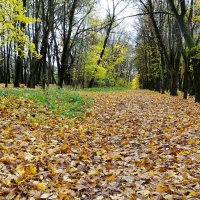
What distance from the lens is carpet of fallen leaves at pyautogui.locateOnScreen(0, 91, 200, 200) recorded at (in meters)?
4.69

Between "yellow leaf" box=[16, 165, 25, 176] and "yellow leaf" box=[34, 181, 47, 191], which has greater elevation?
"yellow leaf" box=[16, 165, 25, 176]

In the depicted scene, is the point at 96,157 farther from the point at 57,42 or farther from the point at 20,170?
the point at 57,42

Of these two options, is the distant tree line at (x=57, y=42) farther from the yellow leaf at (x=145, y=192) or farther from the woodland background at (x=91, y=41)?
the yellow leaf at (x=145, y=192)

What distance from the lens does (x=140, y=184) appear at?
16.6ft

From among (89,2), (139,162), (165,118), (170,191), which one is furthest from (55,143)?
(89,2)

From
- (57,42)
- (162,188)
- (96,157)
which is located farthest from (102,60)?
(162,188)

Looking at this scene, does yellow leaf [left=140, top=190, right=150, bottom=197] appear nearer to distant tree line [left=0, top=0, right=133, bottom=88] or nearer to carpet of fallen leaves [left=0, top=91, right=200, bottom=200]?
carpet of fallen leaves [left=0, top=91, right=200, bottom=200]

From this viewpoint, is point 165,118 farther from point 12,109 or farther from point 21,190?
point 21,190

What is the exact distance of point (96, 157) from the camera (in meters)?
6.73

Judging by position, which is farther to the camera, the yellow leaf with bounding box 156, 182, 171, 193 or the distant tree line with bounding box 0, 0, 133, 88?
the distant tree line with bounding box 0, 0, 133, 88

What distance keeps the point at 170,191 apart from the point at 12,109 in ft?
23.1

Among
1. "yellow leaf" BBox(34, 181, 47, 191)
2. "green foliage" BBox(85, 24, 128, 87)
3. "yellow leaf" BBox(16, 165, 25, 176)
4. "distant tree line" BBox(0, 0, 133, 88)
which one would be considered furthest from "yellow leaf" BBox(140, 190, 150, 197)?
"green foliage" BBox(85, 24, 128, 87)

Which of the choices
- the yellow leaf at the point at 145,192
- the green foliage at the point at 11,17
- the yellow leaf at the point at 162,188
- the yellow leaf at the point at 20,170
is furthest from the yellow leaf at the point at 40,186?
the green foliage at the point at 11,17

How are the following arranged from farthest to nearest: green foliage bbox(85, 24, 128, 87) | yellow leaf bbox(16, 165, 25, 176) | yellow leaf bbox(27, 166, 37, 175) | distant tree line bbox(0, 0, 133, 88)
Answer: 1. green foliage bbox(85, 24, 128, 87)
2. distant tree line bbox(0, 0, 133, 88)
3. yellow leaf bbox(27, 166, 37, 175)
4. yellow leaf bbox(16, 165, 25, 176)
